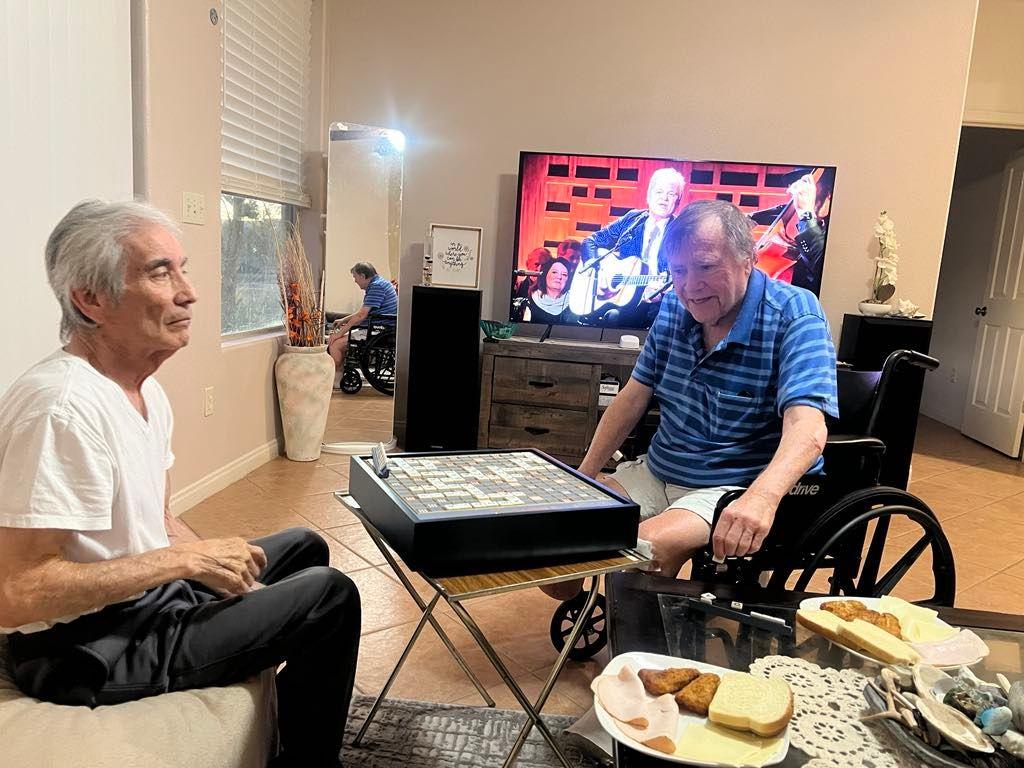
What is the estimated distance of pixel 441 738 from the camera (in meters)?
1.62

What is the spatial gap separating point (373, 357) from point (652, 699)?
3.43m

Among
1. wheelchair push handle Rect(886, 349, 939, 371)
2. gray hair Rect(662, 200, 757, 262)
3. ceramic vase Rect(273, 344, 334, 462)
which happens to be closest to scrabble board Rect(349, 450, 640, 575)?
gray hair Rect(662, 200, 757, 262)

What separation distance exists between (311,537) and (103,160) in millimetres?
1480

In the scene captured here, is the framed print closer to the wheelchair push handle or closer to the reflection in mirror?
the reflection in mirror

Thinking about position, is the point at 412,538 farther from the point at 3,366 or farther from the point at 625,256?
the point at 625,256

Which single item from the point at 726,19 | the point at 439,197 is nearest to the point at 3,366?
the point at 439,197

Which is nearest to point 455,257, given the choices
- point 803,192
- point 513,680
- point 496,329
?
point 496,329

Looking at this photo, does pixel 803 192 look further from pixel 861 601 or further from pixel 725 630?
pixel 725 630

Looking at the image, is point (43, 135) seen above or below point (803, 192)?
below

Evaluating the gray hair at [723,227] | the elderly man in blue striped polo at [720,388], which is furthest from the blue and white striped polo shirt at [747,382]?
the gray hair at [723,227]

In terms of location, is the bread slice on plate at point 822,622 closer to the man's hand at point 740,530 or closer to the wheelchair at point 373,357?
the man's hand at point 740,530

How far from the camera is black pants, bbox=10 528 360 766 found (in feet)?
3.52

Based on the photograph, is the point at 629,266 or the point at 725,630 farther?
the point at 629,266

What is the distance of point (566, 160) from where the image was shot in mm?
3941
